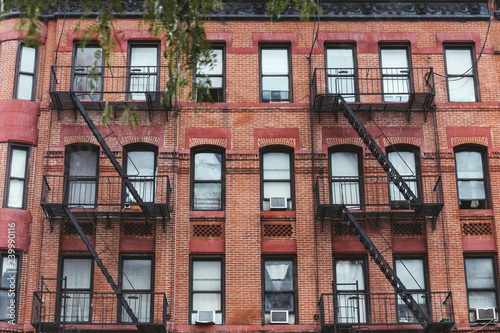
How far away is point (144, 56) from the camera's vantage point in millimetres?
23547

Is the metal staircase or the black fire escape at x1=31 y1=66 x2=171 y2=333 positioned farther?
the black fire escape at x1=31 y1=66 x2=171 y2=333

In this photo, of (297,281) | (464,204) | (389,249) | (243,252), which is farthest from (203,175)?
(464,204)

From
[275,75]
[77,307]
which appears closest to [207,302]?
[77,307]

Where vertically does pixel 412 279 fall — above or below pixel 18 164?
below

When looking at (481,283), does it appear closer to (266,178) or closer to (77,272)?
(266,178)

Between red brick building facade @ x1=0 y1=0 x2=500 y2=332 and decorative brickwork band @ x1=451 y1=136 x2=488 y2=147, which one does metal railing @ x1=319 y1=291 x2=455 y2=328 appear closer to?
red brick building facade @ x1=0 y1=0 x2=500 y2=332

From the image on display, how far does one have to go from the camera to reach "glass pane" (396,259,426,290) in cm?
2142

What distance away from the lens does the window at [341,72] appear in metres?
23.0

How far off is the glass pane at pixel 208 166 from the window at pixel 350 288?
4.32m

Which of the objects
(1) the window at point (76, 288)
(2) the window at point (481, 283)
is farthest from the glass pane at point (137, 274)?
(2) the window at point (481, 283)

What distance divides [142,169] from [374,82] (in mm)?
7415

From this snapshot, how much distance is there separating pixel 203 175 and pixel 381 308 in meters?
6.30

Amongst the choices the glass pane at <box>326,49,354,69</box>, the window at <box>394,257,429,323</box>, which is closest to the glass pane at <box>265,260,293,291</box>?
the window at <box>394,257,429,323</box>

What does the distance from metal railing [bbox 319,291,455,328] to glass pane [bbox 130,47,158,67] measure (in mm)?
8827
